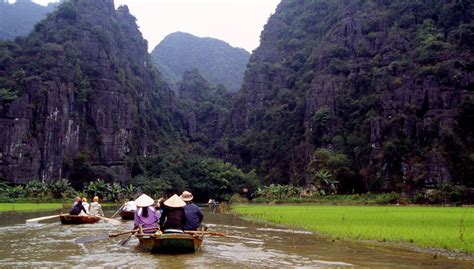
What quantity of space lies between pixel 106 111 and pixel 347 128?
44.4 metres

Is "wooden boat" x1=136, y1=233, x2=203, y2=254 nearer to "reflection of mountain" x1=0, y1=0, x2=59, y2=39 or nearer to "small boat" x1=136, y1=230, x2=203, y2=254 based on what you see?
"small boat" x1=136, y1=230, x2=203, y2=254

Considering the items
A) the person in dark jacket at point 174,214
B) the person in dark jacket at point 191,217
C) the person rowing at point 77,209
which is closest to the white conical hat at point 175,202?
the person in dark jacket at point 174,214

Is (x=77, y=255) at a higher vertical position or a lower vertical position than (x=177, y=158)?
lower

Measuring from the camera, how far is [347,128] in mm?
81625

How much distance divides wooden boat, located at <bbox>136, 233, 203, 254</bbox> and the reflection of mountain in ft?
457

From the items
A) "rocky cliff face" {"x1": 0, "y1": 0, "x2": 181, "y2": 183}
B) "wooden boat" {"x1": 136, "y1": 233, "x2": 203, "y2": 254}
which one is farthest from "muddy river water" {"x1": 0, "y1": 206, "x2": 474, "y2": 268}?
"rocky cliff face" {"x1": 0, "y1": 0, "x2": 181, "y2": 183}

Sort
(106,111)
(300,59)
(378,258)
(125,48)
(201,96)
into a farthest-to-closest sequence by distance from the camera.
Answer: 1. (201,96)
2. (125,48)
3. (300,59)
4. (106,111)
5. (378,258)

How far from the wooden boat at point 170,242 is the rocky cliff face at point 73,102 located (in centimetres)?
6436

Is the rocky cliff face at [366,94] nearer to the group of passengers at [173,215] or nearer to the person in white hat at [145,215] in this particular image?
the person in white hat at [145,215]

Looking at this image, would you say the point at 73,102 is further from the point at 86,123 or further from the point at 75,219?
the point at 75,219

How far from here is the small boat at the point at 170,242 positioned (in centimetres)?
1202

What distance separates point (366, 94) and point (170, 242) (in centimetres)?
7318

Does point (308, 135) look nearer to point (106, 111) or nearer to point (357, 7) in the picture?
point (357, 7)

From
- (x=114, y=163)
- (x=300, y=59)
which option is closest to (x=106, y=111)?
(x=114, y=163)
